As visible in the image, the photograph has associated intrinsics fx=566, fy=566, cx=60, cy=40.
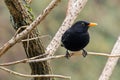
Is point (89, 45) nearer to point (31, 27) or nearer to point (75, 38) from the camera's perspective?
point (75, 38)

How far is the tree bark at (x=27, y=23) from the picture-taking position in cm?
418

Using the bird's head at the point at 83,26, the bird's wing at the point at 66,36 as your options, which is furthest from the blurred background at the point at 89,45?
the bird's wing at the point at 66,36

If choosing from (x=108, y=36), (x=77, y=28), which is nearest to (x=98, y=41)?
(x=108, y=36)

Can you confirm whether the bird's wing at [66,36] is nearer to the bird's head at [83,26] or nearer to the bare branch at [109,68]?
the bird's head at [83,26]

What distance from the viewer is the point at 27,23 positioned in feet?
14.4

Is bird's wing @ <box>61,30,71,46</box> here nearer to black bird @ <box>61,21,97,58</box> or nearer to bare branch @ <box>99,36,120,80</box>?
black bird @ <box>61,21,97,58</box>

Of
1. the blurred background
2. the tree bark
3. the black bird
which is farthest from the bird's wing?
the blurred background

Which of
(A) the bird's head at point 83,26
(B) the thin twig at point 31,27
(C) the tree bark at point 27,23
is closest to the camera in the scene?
(B) the thin twig at point 31,27

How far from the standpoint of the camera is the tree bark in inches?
164

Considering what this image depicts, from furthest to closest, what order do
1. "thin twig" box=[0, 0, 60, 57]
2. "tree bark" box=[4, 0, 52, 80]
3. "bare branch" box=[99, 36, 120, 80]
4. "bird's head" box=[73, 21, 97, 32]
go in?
1. "bird's head" box=[73, 21, 97, 32]
2. "bare branch" box=[99, 36, 120, 80]
3. "tree bark" box=[4, 0, 52, 80]
4. "thin twig" box=[0, 0, 60, 57]

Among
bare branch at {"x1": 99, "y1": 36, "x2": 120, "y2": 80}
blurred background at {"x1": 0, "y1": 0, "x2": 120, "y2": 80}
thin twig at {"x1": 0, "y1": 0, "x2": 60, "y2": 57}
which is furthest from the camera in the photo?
blurred background at {"x1": 0, "y1": 0, "x2": 120, "y2": 80}

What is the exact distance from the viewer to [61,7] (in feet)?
55.7

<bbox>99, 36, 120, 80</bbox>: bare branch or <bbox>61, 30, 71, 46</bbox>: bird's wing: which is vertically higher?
<bbox>61, 30, 71, 46</bbox>: bird's wing

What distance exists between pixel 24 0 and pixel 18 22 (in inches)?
9.8
